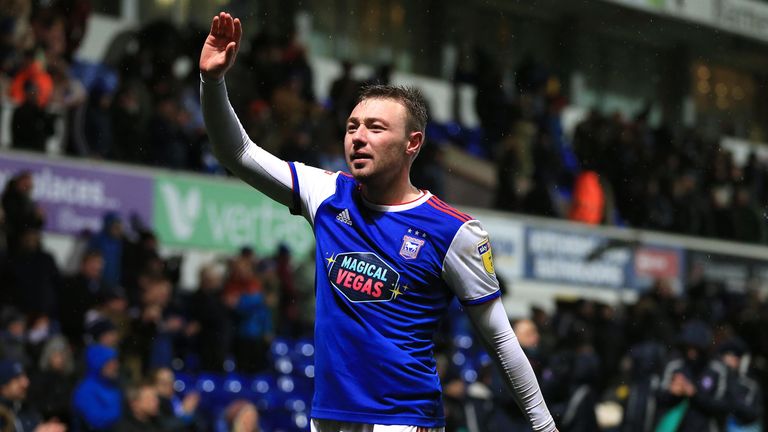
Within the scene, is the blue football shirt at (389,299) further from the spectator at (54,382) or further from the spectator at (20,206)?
the spectator at (20,206)

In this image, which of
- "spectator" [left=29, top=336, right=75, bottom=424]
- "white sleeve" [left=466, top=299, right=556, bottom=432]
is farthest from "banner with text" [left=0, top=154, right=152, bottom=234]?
"white sleeve" [left=466, top=299, right=556, bottom=432]

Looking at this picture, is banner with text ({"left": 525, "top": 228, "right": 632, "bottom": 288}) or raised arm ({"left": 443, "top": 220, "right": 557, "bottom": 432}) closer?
raised arm ({"left": 443, "top": 220, "right": 557, "bottom": 432})

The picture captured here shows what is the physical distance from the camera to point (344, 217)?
466 centimetres

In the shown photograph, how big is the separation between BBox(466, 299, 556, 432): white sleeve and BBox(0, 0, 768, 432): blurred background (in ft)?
10.8

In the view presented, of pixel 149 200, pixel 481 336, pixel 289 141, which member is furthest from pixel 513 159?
pixel 481 336

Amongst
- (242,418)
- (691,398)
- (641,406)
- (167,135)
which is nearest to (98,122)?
(167,135)

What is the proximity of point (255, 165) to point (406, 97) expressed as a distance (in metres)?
0.58

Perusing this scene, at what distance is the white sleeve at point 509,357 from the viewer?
4.61m

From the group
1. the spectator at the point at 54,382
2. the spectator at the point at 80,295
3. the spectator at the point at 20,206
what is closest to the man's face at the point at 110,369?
the spectator at the point at 54,382

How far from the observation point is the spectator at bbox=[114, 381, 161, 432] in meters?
9.89

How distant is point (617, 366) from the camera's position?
1573 cm

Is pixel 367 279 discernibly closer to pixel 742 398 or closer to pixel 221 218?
pixel 742 398

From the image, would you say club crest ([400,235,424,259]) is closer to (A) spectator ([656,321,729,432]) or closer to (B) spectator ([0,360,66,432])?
(B) spectator ([0,360,66,432])

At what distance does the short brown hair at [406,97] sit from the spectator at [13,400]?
5.31 metres
